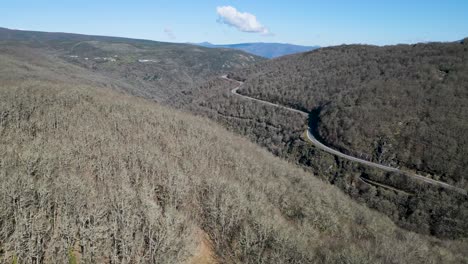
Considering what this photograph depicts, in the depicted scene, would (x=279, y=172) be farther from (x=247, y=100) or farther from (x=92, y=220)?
(x=247, y=100)

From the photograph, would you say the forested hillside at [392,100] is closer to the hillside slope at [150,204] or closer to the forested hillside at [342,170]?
the forested hillside at [342,170]

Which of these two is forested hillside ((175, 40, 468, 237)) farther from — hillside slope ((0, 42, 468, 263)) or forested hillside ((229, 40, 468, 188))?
hillside slope ((0, 42, 468, 263))

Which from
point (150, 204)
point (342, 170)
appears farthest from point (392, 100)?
point (150, 204)

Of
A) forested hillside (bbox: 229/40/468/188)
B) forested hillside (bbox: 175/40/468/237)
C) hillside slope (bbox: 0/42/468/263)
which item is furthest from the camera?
forested hillside (bbox: 229/40/468/188)

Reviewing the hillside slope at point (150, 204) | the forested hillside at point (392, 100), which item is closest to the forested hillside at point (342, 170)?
the forested hillside at point (392, 100)

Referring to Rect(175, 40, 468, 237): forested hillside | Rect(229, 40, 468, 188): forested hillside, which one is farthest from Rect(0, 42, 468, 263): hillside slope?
Rect(229, 40, 468, 188): forested hillside
